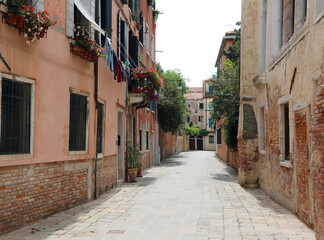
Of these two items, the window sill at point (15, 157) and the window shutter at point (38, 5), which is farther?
the window shutter at point (38, 5)

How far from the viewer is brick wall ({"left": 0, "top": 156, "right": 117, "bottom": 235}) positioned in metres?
5.68

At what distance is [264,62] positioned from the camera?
1134 centimetres

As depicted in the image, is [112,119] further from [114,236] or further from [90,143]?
[114,236]

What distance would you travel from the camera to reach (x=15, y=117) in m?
5.98

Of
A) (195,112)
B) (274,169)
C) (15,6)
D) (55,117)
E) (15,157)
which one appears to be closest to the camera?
(15,6)

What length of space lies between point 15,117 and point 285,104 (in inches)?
246

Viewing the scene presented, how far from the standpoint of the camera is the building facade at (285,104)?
5.86 meters

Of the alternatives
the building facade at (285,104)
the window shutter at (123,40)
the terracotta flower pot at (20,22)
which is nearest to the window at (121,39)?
the window shutter at (123,40)

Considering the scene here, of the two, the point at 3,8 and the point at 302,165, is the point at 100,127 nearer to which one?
the point at 3,8

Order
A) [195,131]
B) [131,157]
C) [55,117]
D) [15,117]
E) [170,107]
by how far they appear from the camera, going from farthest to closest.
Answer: [195,131], [170,107], [131,157], [55,117], [15,117]

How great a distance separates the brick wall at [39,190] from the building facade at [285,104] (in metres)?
4.69

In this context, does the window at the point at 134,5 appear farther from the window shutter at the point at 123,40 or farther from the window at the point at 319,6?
the window at the point at 319,6

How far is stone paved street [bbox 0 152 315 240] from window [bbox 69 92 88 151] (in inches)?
56.6

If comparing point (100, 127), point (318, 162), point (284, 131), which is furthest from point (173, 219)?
point (100, 127)
